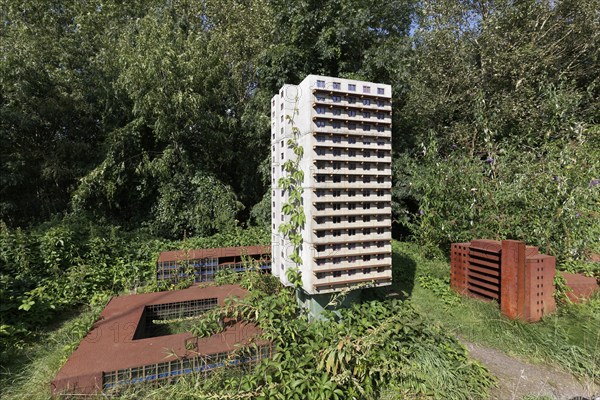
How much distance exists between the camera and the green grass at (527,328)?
2.61 meters

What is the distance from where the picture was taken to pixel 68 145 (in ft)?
23.4

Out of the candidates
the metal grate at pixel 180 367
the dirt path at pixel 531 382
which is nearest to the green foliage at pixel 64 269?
the metal grate at pixel 180 367

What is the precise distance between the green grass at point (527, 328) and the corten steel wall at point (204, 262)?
232cm

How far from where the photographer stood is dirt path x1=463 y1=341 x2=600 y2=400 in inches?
89.3

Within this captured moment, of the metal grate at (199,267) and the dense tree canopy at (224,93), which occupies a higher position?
the dense tree canopy at (224,93)

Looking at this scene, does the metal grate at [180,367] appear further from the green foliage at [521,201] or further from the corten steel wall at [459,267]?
the green foliage at [521,201]

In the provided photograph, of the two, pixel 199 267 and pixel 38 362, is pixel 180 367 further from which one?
pixel 199 267

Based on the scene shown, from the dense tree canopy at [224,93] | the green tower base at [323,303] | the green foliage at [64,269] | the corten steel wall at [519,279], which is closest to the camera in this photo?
the green tower base at [323,303]

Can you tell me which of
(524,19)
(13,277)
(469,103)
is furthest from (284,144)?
(524,19)

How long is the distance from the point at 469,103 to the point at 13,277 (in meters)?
9.56

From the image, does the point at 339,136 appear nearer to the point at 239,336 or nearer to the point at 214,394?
the point at 239,336

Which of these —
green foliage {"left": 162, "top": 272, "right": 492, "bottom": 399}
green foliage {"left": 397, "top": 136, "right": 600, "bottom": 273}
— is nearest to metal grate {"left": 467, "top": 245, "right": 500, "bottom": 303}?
green foliage {"left": 397, "top": 136, "right": 600, "bottom": 273}

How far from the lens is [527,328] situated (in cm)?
302

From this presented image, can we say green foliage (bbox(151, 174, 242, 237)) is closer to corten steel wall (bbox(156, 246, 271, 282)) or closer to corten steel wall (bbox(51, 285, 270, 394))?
corten steel wall (bbox(156, 246, 271, 282))
